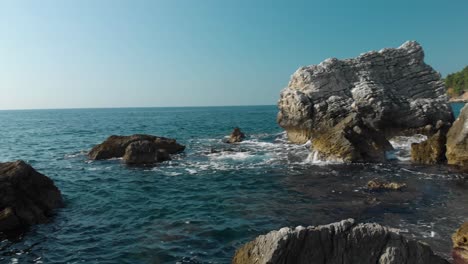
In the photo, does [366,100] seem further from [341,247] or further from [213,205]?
[341,247]

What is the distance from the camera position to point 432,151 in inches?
1346

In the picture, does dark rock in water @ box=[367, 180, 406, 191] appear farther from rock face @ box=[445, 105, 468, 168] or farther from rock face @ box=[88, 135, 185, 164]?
rock face @ box=[88, 135, 185, 164]

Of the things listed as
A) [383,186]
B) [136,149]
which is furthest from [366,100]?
[136,149]

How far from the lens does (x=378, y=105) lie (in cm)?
4334

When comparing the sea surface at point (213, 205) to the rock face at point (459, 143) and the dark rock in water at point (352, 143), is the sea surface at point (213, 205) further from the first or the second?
the dark rock in water at point (352, 143)

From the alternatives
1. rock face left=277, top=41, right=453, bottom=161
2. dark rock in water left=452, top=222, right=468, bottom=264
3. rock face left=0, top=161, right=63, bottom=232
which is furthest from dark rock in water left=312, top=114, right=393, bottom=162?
rock face left=0, top=161, right=63, bottom=232

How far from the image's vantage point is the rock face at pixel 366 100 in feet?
127

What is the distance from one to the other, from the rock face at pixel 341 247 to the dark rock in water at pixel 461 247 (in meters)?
4.60

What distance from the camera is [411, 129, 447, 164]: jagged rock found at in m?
33.9

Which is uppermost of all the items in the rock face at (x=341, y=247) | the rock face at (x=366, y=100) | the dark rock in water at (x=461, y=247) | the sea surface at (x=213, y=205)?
the rock face at (x=366, y=100)

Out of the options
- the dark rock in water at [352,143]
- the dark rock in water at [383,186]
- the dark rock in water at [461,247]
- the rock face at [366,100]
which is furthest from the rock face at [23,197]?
the rock face at [366,100]

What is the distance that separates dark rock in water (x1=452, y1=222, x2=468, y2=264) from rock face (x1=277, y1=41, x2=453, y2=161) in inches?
850

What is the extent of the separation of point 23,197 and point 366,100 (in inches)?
1499

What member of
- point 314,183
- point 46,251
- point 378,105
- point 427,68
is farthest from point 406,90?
point 46,251
